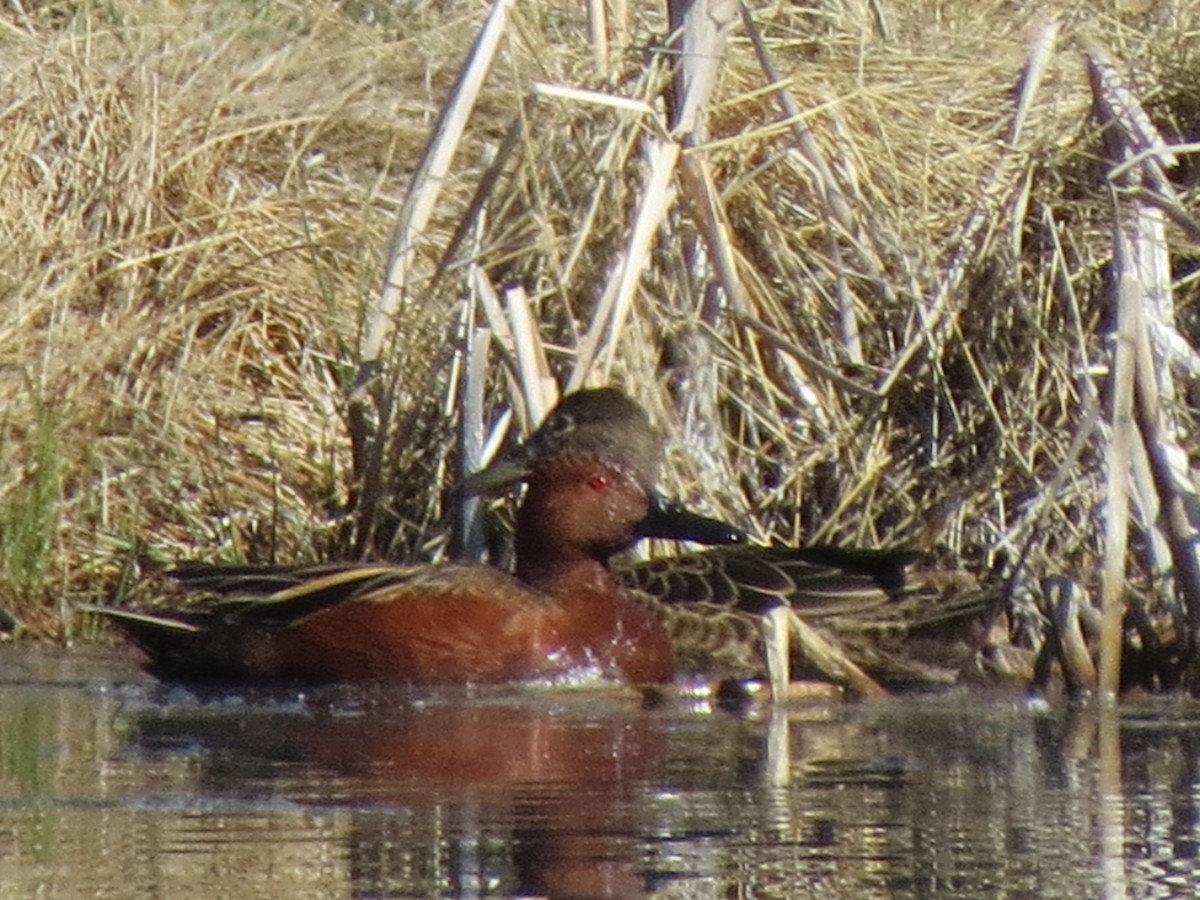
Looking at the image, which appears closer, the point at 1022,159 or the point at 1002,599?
the point at 1002,599

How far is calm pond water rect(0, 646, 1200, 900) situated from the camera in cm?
461

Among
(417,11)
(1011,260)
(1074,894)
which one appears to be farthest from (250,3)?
(1074,894)

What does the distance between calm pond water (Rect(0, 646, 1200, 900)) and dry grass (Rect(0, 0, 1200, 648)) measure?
944 millimetres

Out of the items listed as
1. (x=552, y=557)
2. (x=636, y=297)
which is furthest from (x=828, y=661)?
(x=636, y=297)

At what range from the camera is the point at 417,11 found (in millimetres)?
10711

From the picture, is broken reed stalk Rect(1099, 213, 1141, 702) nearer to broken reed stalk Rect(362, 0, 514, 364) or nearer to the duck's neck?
the duck's neck

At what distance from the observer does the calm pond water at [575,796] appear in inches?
182

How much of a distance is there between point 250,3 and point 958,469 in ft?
12.8

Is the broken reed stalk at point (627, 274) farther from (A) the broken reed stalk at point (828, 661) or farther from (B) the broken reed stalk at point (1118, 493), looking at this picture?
(B) the broken reed stalk at point (1118, 493)

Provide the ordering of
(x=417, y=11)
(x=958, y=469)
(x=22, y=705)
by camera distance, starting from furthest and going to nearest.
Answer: (x=417, y=11)
(x=958, y=469)
(x=22, y=705)

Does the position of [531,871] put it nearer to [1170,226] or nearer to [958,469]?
[958,469]

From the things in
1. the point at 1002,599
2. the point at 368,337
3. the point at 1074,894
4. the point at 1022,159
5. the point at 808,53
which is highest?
the point at 808,53

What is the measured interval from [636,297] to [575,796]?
2.86 meters

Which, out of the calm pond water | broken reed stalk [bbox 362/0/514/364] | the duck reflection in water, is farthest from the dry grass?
the duck reflection in water
